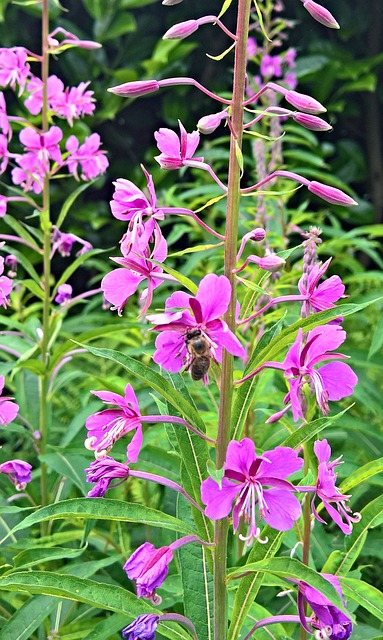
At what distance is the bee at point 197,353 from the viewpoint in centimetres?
130

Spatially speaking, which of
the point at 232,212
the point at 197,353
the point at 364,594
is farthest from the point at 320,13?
the point at 364,594

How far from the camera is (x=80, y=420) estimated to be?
265cm

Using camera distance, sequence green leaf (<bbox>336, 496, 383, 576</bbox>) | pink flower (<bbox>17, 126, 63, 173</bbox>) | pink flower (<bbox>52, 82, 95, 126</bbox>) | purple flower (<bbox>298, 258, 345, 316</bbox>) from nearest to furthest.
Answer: purple flower (<bbox>298, 258, 345, 316</bbox>)
green leaf (<bbox>336, 496, 383, 576</bbox>)
pink flower (<bbox>17, 126, 63, 173</bbox>)
pink flower (<bbox>52, 82, 95, 126</bbox>)

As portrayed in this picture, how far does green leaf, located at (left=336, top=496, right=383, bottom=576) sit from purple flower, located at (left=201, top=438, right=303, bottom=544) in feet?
1.55

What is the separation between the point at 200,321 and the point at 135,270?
204mm

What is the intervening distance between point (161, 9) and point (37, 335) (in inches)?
137

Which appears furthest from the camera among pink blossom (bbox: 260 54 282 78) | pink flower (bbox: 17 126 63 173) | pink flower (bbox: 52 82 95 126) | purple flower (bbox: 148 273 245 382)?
pink blossom (bbox: 260 54 282 78)

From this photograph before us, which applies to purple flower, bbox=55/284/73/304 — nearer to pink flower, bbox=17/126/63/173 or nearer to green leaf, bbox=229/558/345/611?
A: pink flower, bbox=17/126/63/173

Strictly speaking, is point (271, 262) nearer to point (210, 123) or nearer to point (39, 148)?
point (210, 123)

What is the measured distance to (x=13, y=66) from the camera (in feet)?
8.73

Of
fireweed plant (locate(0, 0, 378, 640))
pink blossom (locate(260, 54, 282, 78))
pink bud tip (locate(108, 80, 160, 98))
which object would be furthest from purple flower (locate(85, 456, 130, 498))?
pink blossom (locate(260, 54, 282, 78))

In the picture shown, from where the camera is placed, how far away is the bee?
1303 millimetres

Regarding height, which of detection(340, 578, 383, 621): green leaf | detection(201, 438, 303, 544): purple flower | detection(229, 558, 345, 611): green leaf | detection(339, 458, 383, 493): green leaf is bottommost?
detection(340, 578, 383, 621): green leaf

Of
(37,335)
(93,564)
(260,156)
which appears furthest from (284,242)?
(93,564)
